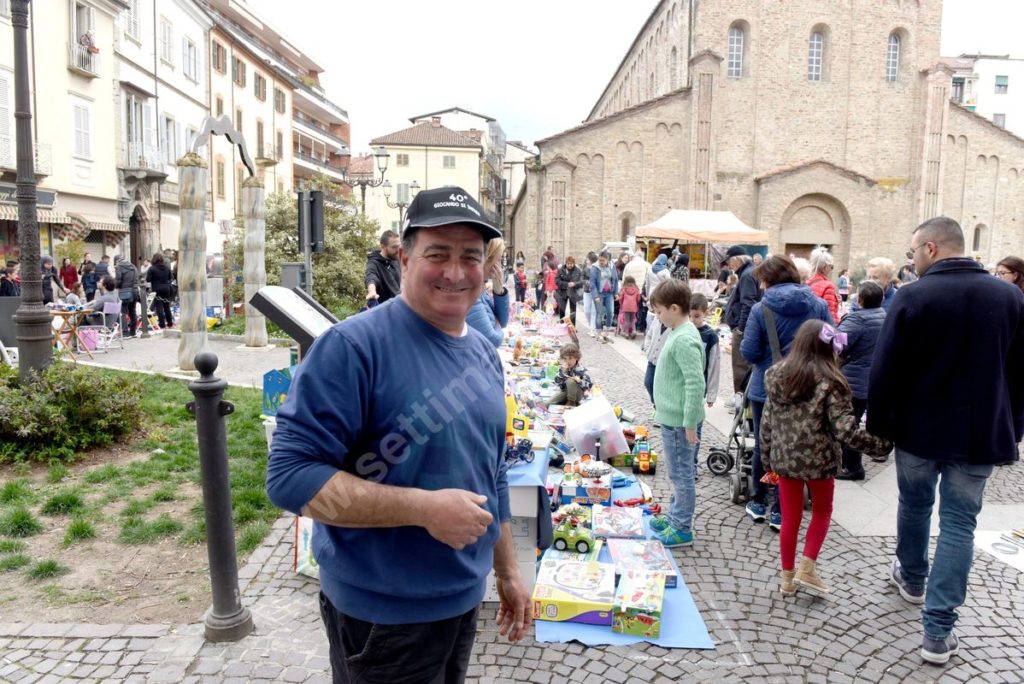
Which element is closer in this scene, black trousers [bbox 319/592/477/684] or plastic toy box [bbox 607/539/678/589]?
black trousers [bbox 319/592/477/684]

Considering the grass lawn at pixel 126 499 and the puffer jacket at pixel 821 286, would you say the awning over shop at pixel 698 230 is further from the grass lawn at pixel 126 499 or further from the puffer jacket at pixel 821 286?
the grass lawn at pixel 126 499

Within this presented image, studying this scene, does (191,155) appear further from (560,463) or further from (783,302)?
(783,302)

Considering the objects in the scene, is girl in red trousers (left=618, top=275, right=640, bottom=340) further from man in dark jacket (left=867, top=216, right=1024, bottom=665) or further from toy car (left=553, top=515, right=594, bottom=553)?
man in dark jacket (left=867, top=216, right=1024, bottom=665)

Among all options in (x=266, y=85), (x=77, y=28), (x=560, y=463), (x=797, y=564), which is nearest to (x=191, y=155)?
(x=560, y=463)

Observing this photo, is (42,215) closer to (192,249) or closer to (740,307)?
(192,249)

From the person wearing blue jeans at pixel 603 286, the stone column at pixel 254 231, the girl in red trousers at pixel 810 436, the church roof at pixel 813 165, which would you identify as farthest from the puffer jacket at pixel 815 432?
the church roof at pixel 813 165

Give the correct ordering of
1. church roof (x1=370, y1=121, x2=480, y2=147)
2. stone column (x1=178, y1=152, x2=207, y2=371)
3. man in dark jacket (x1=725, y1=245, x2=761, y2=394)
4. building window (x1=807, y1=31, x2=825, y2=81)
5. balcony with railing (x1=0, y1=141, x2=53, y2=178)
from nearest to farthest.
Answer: man in dark jacket (x1=725, y1=245, x2=761, y2=394), stone column (x1=178, y1=152, x2=207, y2=371), balcony with railing (x1=0, y1=141, x2=53, y2=178), building window (x1=807, y1=31, x2=825, y2=81), church roof (x1=370, y1=121, x2=480, y2=147)

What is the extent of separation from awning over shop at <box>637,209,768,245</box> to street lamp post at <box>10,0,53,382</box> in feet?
52.4

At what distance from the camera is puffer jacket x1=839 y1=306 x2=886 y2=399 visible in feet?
19.6

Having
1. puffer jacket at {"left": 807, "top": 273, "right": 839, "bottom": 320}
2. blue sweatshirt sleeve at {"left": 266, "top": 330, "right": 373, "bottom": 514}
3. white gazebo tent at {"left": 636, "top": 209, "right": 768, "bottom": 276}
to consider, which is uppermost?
white gazebo tent at {"left": 636, "top": 209, "right": 768, "bottom": 276}

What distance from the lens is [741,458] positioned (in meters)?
5.77

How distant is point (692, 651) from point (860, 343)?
357 cm

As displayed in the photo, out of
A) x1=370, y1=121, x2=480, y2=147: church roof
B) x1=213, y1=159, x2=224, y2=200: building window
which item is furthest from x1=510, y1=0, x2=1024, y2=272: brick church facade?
x1=370, y1=121, x2=480, y2=147: church roof

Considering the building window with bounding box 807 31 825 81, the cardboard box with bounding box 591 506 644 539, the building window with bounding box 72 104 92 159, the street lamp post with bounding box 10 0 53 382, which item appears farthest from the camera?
the building window with bounding box 807 31 825 81
